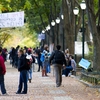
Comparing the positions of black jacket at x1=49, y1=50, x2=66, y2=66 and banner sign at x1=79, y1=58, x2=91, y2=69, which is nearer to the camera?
black jacket at x1=49, y1=50, x2=66, y2=66

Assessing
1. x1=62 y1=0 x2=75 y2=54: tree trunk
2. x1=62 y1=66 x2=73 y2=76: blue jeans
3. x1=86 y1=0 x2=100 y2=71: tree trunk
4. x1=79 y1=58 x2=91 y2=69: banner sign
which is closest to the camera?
x1=86 y1=0 x2=100 y2=71: tree trunk

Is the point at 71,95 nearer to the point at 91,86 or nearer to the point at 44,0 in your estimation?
the point at 91,86

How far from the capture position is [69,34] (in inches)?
1366

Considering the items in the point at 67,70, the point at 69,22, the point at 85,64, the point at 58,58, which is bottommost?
the point at 67,70

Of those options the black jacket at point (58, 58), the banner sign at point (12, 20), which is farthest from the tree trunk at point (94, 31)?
the banner sign at point (12, 20)

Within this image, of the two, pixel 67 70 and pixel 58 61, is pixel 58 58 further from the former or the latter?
pixel 67 70

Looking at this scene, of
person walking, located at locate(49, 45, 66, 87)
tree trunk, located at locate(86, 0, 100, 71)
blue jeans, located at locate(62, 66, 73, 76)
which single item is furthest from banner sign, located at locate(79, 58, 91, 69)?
person walking, located at locate(49, 45, 66, 87)

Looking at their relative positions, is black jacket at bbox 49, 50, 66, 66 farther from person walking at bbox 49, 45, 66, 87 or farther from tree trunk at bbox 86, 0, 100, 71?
tree trunk at bbox 86, 0, 100, 71

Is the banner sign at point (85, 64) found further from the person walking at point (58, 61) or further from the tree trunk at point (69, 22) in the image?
the tree trunk at point (69, 22)

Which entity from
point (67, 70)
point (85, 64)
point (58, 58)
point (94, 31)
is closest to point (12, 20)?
point (67, 70)

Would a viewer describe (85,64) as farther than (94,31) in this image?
Yes

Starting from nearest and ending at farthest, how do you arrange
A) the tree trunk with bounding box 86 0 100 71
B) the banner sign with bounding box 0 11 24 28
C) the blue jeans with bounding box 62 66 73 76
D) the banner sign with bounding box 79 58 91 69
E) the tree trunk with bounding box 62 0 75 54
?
1. the tree trunk with bounding box 86 0 100 71
2. the banner sign with bounding box 79 58 91 69
3. the banner sign with bounding box 0 11 24 28
4. the blue jeans with bounding box 62 66 73 76
5. the tree trunk with bounding box 62 0 75 54

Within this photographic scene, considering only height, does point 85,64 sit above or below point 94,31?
below

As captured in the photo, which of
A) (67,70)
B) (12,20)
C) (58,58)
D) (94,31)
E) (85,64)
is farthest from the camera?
(67,70)
